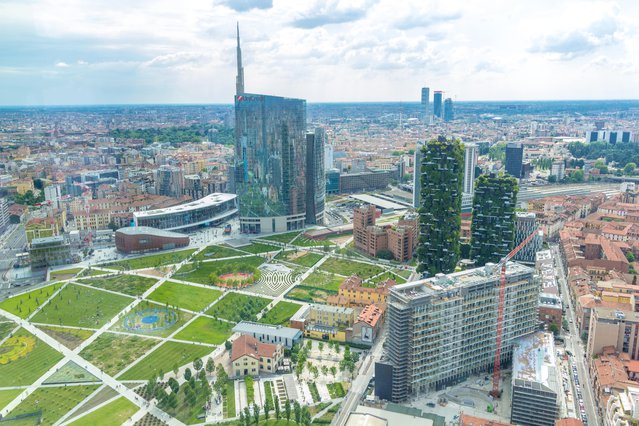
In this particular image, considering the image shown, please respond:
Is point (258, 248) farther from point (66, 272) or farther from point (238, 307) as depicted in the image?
point (66, 272)

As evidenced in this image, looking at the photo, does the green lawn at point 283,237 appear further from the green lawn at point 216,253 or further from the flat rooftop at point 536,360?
the flat rooftop at point 536,360

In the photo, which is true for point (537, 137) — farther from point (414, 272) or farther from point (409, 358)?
point (409, 358)

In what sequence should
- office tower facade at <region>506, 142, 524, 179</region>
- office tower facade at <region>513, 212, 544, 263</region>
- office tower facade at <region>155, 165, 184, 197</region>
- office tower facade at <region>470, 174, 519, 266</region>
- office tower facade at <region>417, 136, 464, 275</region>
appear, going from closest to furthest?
office tower facade at <region>417, 136, 464, 275</region> → office tower facade at <region>470, 174, 519, 266</region> → office tower facade at <region>513, 212, 544, 263</region> → office tower facade at <region>155, 165, 184, 197</region> → office tower facade at <region>506, 142, 524, 179</region>

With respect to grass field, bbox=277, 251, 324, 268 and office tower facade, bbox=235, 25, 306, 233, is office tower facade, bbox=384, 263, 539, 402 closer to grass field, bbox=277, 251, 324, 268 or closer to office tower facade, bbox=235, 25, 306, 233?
grass field, bbox=277, 251, 324, 268

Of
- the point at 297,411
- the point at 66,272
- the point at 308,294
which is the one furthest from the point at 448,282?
the point at 66,272

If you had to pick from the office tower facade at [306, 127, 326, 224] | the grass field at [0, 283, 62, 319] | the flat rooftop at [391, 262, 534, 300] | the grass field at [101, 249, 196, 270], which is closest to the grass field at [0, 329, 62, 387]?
the grass field at [0, 283, 62, 319]

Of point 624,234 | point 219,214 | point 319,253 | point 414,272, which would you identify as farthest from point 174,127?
point 624,234

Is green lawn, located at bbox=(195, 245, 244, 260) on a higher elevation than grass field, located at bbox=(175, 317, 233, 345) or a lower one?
higher
